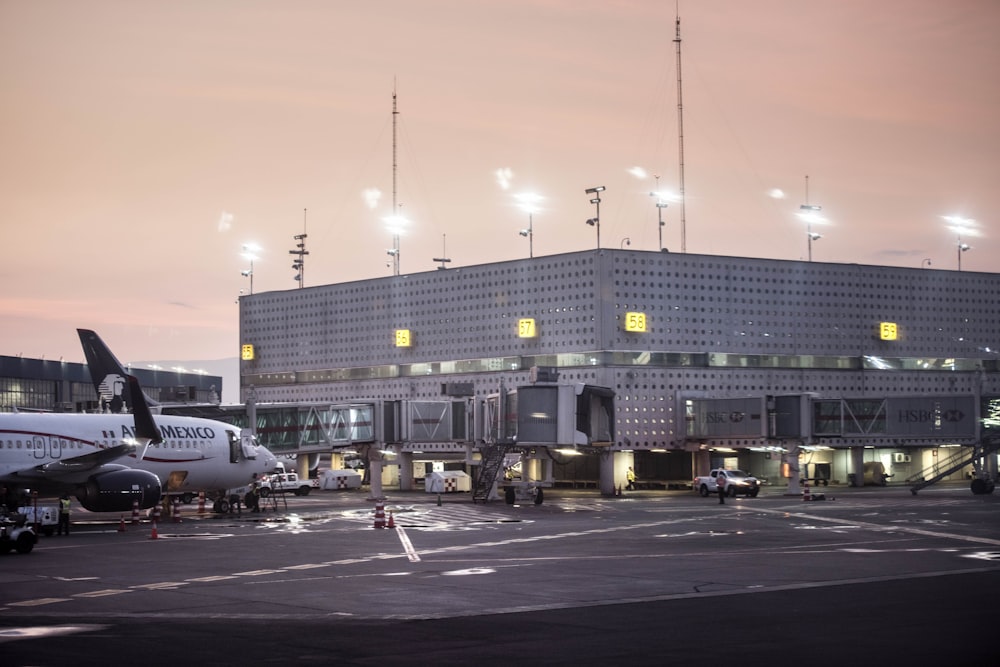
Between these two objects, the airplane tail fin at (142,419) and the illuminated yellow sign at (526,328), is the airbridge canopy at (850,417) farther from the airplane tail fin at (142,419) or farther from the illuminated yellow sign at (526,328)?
the airplane tail fin at (142,419)

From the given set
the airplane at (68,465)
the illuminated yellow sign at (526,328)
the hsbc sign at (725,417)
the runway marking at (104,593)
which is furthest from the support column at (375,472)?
the runway marking at (104,593)

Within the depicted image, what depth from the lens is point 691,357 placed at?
278ft

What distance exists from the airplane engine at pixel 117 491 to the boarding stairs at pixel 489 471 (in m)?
23.0

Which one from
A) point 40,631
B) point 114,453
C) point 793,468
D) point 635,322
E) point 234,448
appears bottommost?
point 40,631

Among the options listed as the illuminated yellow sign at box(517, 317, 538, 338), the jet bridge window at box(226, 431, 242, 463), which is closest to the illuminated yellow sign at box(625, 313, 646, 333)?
the illuminated yellow sign at box(517, 317, 538, 338)

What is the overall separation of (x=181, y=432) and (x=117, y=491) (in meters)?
8.42

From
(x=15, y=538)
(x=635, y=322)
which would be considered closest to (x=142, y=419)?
(x=15, y=538)

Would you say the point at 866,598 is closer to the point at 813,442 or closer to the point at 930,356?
the point at 813,442

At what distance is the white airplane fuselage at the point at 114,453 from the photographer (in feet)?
152

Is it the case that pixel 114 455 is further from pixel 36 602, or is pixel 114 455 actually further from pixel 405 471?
A: pixel 405 471

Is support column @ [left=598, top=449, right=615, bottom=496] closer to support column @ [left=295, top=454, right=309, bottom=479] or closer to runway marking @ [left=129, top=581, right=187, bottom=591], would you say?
support column @ [left=295, top=454, right=309, bottom=479]

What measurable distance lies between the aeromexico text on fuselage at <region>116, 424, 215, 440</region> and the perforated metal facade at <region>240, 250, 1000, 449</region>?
110 feet

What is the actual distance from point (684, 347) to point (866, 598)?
62.2 m

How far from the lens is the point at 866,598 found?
2284 centimetres
